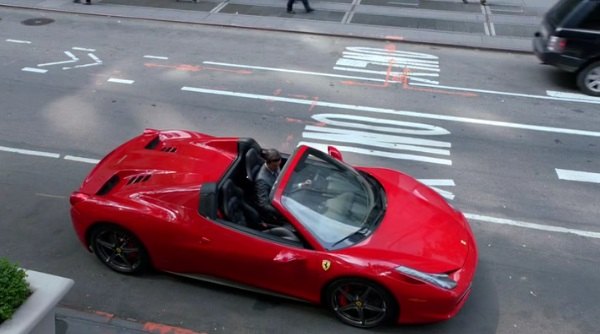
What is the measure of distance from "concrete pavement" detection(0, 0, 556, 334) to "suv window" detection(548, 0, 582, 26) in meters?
2.25

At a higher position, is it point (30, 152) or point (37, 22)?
point (37, 22)

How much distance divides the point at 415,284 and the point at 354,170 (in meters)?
1.72

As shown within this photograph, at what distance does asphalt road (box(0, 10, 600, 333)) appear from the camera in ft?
19.1

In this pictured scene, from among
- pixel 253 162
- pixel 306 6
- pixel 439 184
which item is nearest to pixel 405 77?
pixel 439 184

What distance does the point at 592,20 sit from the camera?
11000 mm

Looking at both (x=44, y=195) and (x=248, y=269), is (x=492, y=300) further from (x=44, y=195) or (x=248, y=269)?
(x=44, y=195)

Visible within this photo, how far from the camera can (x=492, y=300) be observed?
5906 mm

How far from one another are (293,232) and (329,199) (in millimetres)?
547

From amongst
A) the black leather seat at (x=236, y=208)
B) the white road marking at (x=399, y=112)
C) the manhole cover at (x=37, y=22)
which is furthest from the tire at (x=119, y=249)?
the manhole cover at (x=37, y=22)

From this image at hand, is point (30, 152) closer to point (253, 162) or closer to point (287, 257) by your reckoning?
point (253, 162)

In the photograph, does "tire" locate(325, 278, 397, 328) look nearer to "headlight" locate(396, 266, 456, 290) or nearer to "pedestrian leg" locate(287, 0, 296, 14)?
"headlight" locate(396, 266, 456, 290)

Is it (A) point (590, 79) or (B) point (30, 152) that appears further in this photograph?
(A) point (590, 79)

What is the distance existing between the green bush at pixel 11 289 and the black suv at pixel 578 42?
1055 cm

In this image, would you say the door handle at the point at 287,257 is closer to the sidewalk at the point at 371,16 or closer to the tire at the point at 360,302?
the tire at the point at 360,302
